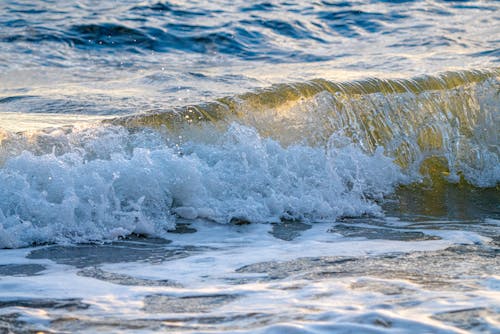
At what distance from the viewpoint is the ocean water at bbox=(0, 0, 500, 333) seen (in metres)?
3.08

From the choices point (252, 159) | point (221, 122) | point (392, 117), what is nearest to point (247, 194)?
point (252, 159)

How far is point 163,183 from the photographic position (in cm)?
512

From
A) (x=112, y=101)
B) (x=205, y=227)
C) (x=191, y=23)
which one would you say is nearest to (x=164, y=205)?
(x=205, y=227)

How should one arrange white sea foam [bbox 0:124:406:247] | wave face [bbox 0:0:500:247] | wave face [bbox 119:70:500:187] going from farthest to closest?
1. wave face [bbox 119:70:500:187]
2. wave face [bbox 0:0:500:247]
3. white sea foam [bbox 0:124:406:247]

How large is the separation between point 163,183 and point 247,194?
579 millimetres

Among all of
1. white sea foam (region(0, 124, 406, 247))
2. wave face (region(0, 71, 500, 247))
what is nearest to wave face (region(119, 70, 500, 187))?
wave face (region(0, 71, 500, 247))

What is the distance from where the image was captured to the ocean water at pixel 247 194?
308 centimetres

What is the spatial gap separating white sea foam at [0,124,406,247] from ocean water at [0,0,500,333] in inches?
0.5

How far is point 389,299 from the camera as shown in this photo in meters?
3.05

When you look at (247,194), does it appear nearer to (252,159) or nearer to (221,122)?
(252,159)

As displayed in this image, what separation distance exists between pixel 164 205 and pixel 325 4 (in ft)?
30.6

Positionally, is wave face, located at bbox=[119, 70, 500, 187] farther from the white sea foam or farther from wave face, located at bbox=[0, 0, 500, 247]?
the white sea foam

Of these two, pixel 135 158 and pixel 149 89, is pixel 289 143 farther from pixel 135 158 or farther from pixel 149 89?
pixel 149 89

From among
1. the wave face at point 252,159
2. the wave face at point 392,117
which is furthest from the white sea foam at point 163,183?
the wave face at point 392,117
